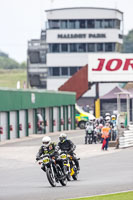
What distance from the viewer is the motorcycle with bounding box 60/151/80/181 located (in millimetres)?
19845

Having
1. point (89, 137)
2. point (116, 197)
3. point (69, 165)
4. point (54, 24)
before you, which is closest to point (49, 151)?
point (69, 165)

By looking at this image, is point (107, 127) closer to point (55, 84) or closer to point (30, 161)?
point (30, 161)

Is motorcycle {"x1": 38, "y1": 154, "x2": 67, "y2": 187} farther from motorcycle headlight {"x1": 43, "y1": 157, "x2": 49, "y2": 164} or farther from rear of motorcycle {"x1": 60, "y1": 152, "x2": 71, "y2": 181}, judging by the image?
rear of motorcycle {"x1": 60, "y1": 152, "x2": 71, "y2": 181}

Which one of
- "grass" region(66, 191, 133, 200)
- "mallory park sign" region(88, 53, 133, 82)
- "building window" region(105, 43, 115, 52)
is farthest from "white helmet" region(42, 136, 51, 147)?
"building window" region(105, 43, 115, 52)

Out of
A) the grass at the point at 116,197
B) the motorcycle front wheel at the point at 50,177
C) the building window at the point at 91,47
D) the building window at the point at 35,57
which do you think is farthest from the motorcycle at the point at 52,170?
the building window at the point at 35,57

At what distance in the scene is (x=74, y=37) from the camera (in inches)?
4063

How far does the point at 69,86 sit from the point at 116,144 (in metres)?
33.4

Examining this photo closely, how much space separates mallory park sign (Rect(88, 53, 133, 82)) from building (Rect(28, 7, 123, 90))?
36947 mm

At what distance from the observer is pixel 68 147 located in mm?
20828

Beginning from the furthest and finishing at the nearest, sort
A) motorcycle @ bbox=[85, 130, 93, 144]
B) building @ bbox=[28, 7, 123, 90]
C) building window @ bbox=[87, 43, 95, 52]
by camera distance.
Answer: building window @ bbox=[87, 43, 95, 52] → building @ bbox=[28, 7, 123, 90] → motorcycle @ bbox=[85, 130, 93, 144]

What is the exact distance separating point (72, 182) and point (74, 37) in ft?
274

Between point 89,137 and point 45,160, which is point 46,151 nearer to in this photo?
point 45,160

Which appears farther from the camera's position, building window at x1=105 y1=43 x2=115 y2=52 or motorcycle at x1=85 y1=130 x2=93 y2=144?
building window at x1=105 y1=43 x2=115 y2=52

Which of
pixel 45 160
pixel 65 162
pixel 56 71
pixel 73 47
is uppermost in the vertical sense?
pixel 73 47
